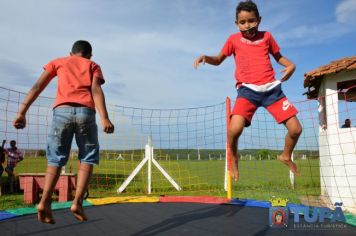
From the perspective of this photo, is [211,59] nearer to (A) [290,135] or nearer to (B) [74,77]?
(A) [290,135]

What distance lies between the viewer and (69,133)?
7.74 feet

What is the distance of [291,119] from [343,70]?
11.1 feet

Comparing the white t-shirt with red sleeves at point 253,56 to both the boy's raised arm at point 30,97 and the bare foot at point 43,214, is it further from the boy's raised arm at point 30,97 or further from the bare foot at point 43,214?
the bare foot at point 43,214

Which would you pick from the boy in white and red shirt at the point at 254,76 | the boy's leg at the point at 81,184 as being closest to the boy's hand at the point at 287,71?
the boy in white and red shirt at the point at 254,76

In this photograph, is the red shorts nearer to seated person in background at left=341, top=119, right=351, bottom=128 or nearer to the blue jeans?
the blue jeans

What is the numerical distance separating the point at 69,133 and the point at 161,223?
5.49 feet

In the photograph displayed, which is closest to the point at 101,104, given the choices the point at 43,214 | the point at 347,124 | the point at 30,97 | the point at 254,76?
the point at 30,97

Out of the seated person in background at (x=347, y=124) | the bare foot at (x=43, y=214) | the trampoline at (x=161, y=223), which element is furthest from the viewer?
the seated person in background at (x=347, y=124)

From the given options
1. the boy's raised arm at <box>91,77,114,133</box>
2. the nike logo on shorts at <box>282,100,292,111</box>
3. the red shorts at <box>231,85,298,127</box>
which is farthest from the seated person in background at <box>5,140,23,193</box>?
the nike logo on shorts at <box>282,100,292,111</box>

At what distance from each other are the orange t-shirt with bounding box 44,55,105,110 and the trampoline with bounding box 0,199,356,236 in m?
1.35

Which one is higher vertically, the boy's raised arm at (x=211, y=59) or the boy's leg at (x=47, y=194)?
the boy's raised arm at (x=211, y=59)

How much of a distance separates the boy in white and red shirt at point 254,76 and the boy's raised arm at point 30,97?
1.05 m

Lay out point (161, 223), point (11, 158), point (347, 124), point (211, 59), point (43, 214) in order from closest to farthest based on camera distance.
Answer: point (43, 214) < point (211, 59) < point (161, 223) < point (347, 124) < point (11, 158)

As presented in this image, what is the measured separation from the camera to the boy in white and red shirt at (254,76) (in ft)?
8.21
